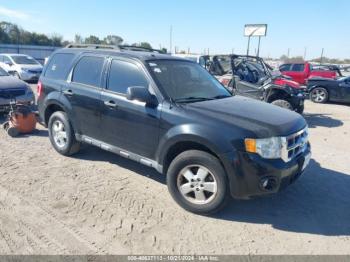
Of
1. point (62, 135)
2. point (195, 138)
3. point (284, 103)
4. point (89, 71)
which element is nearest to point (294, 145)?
point (195, 138)

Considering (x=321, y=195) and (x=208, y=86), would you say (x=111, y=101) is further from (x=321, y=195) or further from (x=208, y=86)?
(x=321, y=195)

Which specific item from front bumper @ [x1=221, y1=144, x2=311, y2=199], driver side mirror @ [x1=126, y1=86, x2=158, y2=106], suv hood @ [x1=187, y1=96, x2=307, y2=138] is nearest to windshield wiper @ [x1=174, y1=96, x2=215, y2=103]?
suv hood @ [x1=187, y1=96, x2=307, y2=138]

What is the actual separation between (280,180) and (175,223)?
50.2 inches

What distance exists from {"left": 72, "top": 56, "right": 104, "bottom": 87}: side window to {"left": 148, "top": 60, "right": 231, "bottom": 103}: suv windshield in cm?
96

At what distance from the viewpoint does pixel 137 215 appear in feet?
12.8

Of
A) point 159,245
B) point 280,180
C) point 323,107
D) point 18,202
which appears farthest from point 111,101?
point 323,107

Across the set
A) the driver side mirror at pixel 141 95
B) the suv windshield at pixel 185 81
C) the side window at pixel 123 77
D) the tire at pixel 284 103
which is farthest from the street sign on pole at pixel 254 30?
the driver side mirror at pixel 141 95

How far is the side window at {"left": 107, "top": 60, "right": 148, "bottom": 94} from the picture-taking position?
453cm

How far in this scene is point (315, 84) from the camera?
46.2 ft

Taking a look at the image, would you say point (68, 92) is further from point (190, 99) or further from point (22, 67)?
point (22, 67)

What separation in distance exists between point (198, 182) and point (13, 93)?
6.47 m

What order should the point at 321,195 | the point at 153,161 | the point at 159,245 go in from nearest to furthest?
the point at 159,245
the point at 153,161
the point at 321,195

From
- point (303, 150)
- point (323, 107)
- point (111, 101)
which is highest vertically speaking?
point (111, 101)

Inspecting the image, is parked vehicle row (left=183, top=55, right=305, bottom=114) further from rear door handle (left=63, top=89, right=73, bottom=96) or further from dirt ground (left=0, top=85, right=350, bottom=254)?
rear door handle (left=63, top=89, right=73, bottom=96)
